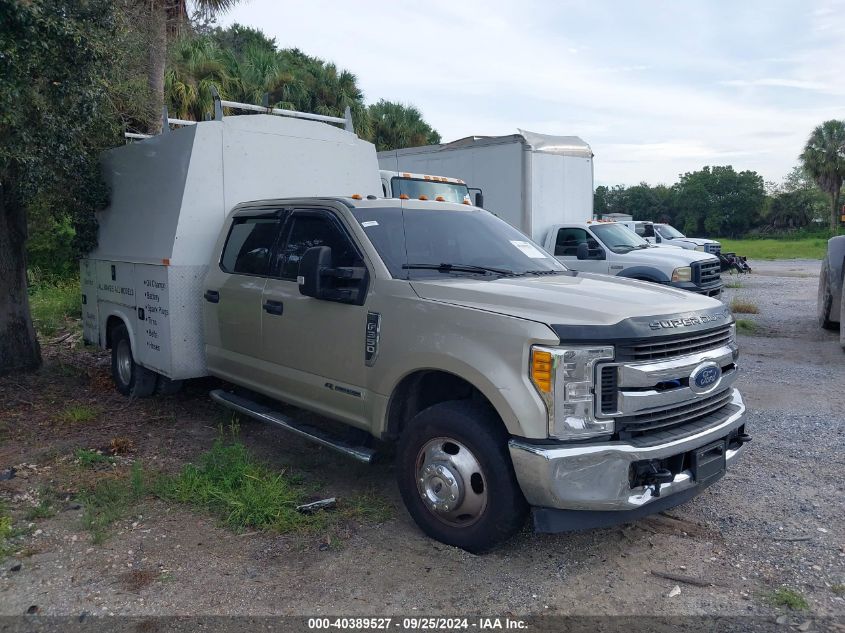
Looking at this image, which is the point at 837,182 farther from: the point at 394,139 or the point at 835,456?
the point at 835,456

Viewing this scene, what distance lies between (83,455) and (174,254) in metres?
Result: 1.80

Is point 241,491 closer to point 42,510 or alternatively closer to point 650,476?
point 42,510

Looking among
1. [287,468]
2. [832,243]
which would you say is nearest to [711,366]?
[287,468]

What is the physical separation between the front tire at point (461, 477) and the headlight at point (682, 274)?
870 centimetres

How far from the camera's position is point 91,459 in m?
5.77

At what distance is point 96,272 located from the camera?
26.9ft

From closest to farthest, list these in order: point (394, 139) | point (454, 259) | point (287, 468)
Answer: point (454, 259) < point (287, 468) < point (394, 139)

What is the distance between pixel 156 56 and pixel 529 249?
995 cm

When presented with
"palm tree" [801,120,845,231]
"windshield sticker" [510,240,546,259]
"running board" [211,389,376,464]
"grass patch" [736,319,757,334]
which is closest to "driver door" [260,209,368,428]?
"running board" [211,389,376,464]

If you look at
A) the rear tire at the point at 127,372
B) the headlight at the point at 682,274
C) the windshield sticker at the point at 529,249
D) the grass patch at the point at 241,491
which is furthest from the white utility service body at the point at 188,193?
the headlight at the point at 682,274

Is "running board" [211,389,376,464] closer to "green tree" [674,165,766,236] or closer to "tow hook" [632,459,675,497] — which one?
"tow hook" [632,459,675,497]

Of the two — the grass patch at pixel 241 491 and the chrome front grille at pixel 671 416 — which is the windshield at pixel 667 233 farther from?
the grass patch at pixel 241 491

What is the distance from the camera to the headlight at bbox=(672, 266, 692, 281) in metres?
12.0

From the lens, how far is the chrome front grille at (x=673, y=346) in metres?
3.87
